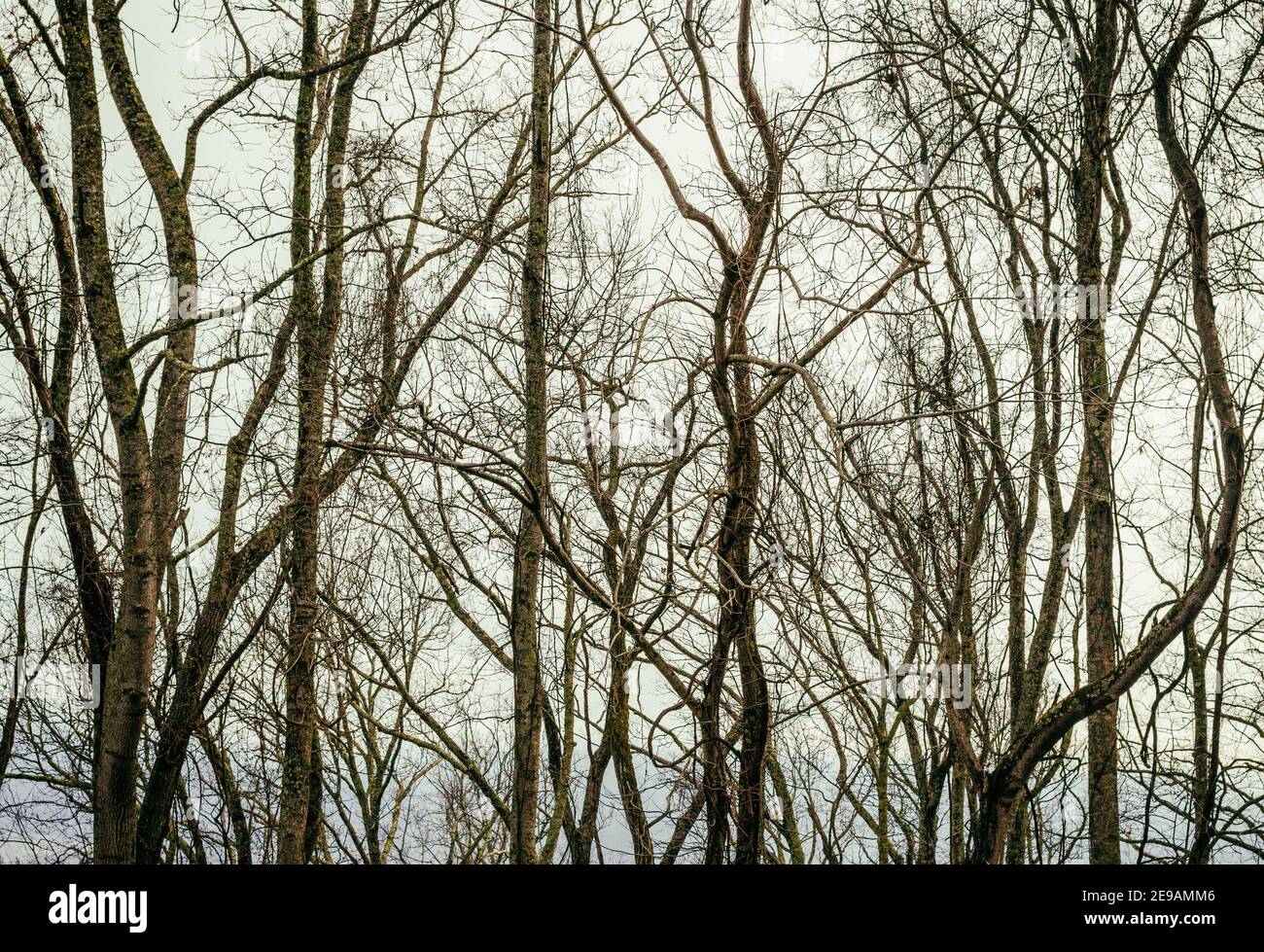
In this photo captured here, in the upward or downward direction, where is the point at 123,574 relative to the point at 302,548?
downward

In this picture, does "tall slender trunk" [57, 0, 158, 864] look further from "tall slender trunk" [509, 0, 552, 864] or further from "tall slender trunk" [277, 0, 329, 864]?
"tall slender trunk" [509, 0, 552, 864]

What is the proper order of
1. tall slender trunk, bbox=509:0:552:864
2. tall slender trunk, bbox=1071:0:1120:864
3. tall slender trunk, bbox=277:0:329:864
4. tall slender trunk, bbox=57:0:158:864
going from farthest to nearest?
tall slender trunk, bbox=277:0:329:864, tall slender trunk, bbox=1071:0:1120:864, tall slender trunk, bbox=57:0:158:864, tall slender trunk, bbox=509:0:552:864

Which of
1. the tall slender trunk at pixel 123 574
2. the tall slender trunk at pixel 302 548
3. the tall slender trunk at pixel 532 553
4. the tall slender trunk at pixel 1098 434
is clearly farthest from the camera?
the tall slender trunk at pixel 302 548

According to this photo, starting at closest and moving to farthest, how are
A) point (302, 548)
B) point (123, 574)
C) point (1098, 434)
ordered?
point (123, 574) → point (1098, 434) → point (302, 548)

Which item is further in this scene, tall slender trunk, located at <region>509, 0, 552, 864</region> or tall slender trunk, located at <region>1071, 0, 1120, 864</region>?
tall slender trunk, located at <region>1071, 0, 1120, 864</region>

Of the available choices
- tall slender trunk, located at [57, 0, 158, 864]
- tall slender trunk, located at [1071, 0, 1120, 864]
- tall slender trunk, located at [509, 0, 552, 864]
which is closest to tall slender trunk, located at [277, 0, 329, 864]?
tall slender trunk, located at [57, 0, 158, 864]

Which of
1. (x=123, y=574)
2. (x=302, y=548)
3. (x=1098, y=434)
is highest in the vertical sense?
(x=1098, y=434)

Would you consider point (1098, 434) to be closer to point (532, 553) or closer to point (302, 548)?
point (532, 553)

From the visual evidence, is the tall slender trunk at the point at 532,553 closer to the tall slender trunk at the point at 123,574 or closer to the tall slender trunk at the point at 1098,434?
the tall slender trunk at the point at 123,574

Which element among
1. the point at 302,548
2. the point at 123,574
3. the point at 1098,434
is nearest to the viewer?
the point at 123,574

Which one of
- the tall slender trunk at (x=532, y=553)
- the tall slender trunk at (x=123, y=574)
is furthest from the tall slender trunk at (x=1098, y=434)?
the tall slender trunk at (x=123, y=574)

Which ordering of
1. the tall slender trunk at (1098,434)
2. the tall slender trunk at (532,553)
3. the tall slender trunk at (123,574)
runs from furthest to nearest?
the tall slender trunk at (1098,434) < the tall slender trunk at (123,574) < the tall slender trunk at (532,553)

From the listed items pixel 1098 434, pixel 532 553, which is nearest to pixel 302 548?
pixel 532 553

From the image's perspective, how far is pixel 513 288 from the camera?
26.5 ft
